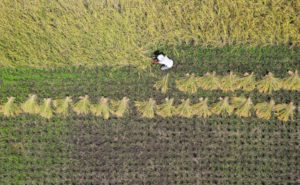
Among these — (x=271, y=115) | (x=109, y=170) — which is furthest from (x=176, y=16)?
(x=109, y=170)

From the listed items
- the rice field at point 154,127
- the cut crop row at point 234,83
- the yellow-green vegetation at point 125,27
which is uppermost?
the yellow-green vegetation at point 125,27

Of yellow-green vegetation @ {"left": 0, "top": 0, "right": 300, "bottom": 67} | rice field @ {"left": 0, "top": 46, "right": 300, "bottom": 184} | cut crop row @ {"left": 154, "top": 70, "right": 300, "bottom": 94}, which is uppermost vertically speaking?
yellow-green vegetation @ {"left": 0, "top": 0, "right": 300, "bottom": 67}

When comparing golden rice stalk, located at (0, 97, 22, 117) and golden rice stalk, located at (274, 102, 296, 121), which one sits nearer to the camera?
golden rice stalk, located at (274, 102, 296, 121)

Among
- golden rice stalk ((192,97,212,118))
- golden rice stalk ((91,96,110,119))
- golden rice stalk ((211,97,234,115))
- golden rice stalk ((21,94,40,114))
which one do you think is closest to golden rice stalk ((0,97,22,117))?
golden rice stalk ((21,94,40,114))

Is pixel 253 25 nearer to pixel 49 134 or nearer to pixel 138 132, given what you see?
pixel 138 132

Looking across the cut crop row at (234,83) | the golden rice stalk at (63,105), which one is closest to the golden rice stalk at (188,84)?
the cut crop row at (234,83)

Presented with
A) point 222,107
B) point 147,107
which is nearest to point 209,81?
point 222,107

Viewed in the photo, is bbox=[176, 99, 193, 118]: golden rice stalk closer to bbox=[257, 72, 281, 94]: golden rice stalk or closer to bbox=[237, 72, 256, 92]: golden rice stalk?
bbox=[237, 72, 256, 92]: golden rice stalk

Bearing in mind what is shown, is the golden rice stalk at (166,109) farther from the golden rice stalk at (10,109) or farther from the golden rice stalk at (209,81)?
the golden rice stalk at (10,109)
